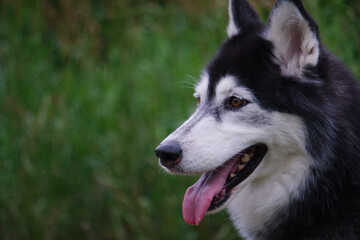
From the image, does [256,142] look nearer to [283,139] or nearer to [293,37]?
[283,139]

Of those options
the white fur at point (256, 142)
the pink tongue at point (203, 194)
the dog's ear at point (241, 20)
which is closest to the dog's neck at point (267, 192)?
the white fur at point (256, 142)

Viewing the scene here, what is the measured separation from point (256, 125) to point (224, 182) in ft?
1.25

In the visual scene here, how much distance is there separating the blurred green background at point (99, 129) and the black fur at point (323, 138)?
1.43m

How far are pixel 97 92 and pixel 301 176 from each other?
3.09m

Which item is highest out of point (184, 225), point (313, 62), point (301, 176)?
point (313, 62)

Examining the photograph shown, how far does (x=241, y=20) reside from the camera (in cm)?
319

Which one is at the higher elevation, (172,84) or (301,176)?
(172,84)

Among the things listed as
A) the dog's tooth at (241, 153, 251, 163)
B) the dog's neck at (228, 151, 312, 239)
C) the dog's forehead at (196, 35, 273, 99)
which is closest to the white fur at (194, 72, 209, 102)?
the dog's forehead at (196, 35, 273, 99)

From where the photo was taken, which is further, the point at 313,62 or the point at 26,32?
the point at 26,32

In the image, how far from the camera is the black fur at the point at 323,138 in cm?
267

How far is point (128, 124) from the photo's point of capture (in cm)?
476

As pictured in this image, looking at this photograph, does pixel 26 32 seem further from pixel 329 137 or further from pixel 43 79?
pixel 329 137

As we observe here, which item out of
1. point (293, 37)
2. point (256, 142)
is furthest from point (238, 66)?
point (256, 142)

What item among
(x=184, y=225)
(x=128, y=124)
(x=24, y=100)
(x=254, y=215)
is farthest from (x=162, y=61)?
(x=254, y=215)
